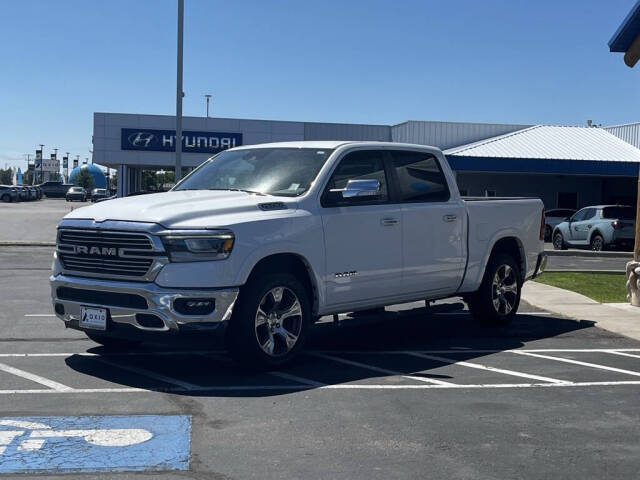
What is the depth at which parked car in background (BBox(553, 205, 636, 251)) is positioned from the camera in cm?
2842

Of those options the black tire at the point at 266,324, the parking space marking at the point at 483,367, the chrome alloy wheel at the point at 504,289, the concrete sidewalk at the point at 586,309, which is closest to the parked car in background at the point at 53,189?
the concrete sidewalk at the point at 586,309

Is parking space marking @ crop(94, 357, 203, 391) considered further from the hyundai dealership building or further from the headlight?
the hyundai dealership building

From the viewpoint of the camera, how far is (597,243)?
2905 cm

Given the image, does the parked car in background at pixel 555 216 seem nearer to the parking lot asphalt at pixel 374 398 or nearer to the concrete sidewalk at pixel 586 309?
the concrete sidewalk at pixel 586 309

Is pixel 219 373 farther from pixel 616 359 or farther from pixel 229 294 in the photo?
pixel 616 359

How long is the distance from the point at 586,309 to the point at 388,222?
4.90 meters

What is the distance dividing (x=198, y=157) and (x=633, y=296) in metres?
35.6

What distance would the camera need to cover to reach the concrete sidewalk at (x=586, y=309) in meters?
11.1

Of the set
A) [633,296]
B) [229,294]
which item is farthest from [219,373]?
[633,296]

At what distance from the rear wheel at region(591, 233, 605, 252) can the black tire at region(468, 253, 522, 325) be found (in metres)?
18.9

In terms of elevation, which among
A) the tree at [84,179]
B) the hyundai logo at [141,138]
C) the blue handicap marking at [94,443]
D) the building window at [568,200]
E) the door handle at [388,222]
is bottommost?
the blue handicap marking at [94,443]

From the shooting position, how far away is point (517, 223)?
11.1 meters

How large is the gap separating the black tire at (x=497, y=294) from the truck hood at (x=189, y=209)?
3.47 meters

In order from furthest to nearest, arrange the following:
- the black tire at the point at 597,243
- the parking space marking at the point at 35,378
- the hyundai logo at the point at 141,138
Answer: the hyundai logo at the point at 141,138 < the black tire at the point at 597,243 < the parking space marking at the point at 35,378
